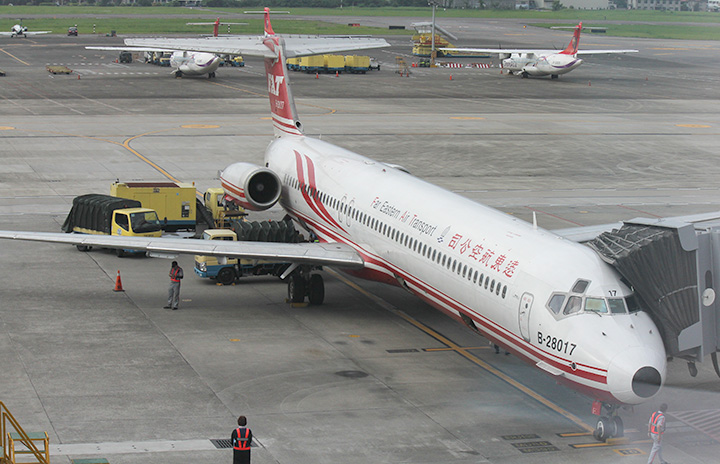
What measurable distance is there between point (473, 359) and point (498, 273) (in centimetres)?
375

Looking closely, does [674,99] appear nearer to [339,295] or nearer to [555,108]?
[555,108]

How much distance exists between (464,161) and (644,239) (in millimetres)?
34355

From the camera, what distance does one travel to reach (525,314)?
1880 cm

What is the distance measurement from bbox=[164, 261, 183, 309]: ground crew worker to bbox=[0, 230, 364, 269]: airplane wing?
0.53 m

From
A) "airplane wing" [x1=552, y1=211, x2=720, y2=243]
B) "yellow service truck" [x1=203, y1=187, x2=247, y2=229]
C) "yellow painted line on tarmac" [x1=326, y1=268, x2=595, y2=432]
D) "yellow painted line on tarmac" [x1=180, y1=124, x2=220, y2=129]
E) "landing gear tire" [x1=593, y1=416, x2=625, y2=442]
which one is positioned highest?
"yellow painted line on tarmac" [x1=180, y1=124, x2=220, y2=129]

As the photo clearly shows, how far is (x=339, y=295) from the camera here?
28781mm

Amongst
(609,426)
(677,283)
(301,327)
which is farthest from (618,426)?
(301,327)

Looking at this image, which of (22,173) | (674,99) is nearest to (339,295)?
(22,173)

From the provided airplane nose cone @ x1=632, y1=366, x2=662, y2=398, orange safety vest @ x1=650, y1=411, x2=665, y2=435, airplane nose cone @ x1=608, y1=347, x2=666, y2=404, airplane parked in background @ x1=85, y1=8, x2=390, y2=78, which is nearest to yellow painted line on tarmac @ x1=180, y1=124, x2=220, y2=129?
airplane parked in background @ x1=85, y1=8, x2=390, y2=78

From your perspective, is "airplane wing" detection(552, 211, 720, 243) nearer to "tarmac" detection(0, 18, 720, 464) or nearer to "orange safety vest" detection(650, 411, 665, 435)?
"tarmac" detection(0, 18, 720, 464)

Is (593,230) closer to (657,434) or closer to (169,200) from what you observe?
(657,434)

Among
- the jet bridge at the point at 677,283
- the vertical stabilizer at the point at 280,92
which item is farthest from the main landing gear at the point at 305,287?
the jet bridge at the point at 677,283

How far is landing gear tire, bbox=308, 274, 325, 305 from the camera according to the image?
27.3 meters

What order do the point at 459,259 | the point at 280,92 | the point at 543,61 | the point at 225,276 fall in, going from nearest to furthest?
the point at 459,259, the point at 225,276, the point at 280,92, the point at 543,61
